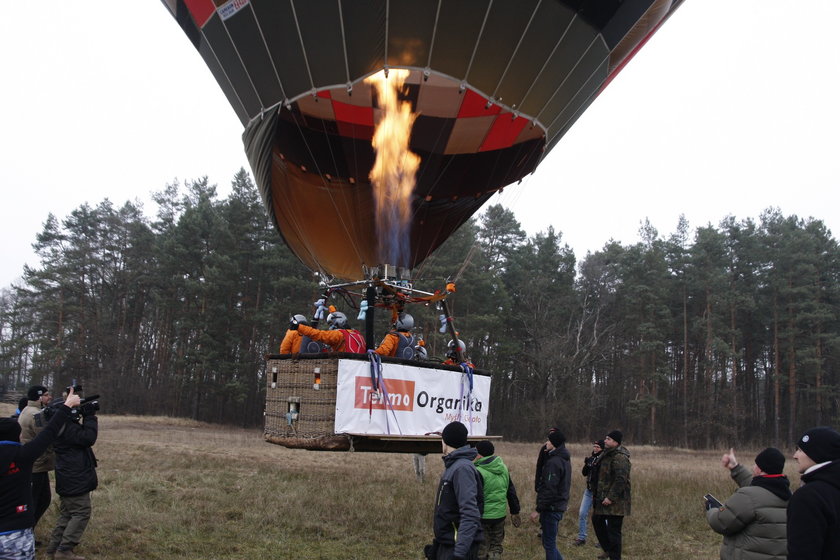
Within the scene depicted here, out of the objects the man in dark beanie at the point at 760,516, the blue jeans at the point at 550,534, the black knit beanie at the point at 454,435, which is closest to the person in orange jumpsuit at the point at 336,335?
the blue jeans at the point at 550,534

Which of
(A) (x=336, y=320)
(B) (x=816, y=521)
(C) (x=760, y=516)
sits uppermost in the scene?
(A) (x=336, y=320)

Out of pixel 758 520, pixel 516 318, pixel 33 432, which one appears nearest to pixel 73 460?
pixel 33 432

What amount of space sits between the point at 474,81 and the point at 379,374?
3.03 metres

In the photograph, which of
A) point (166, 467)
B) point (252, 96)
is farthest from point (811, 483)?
point (166, 467)

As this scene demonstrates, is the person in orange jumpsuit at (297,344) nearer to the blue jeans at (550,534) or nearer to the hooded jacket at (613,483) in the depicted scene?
the blue jeans at (550,534)

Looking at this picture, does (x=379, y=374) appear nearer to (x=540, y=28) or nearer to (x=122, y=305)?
(x=540, y=28)

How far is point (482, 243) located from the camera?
34500 mm

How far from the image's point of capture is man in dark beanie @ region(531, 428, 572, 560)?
5.52 meters

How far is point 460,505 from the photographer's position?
335cm

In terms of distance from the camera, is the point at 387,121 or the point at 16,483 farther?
the point at 387,121

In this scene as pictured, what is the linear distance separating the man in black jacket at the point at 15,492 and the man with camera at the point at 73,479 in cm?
169

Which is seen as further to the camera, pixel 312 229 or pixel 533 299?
pixel 533 299

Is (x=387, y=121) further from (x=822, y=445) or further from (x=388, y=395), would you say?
(x=822, y=445)

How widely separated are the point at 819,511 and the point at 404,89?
5.52 metres
